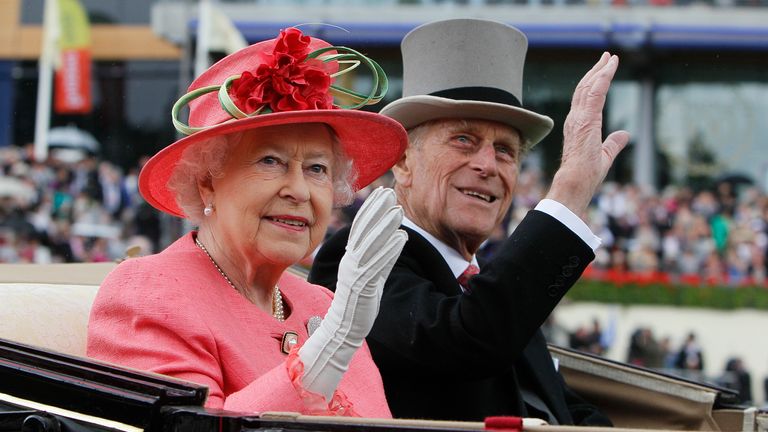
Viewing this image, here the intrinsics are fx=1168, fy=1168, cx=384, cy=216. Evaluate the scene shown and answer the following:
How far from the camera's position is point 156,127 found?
864 inches

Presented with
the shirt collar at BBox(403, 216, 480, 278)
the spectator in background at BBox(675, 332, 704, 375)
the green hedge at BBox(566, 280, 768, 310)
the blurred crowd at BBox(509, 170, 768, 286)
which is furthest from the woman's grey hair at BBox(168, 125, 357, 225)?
the green hedge at BBox(566, 280, 768, 310)

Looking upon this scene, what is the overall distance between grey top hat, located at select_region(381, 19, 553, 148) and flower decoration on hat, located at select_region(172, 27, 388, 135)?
0.74m

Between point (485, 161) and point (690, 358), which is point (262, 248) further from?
point (690, 358)

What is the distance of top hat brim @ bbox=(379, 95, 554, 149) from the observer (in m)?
2.97

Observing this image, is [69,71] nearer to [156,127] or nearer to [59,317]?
[156,127]

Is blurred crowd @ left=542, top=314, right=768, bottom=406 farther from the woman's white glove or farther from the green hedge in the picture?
the woman's white glove

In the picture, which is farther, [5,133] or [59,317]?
[5,133]

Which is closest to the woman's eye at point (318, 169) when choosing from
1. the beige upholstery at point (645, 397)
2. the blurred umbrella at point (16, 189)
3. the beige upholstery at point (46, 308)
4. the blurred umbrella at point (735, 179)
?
the beige upholstery at point (46, 308)

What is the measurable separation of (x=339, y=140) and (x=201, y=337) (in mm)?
548

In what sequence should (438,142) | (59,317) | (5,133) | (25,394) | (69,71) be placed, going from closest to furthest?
(25,394), (59,317), (438,142), (69,71), (5,133)

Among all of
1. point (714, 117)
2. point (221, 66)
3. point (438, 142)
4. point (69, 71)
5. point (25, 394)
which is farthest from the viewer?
point (714, 117)

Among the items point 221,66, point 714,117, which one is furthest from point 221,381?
point 714,117

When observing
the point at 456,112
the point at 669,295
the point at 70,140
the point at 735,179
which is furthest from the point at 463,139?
the point at 735,179

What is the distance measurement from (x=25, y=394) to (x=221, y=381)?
1.06ft
